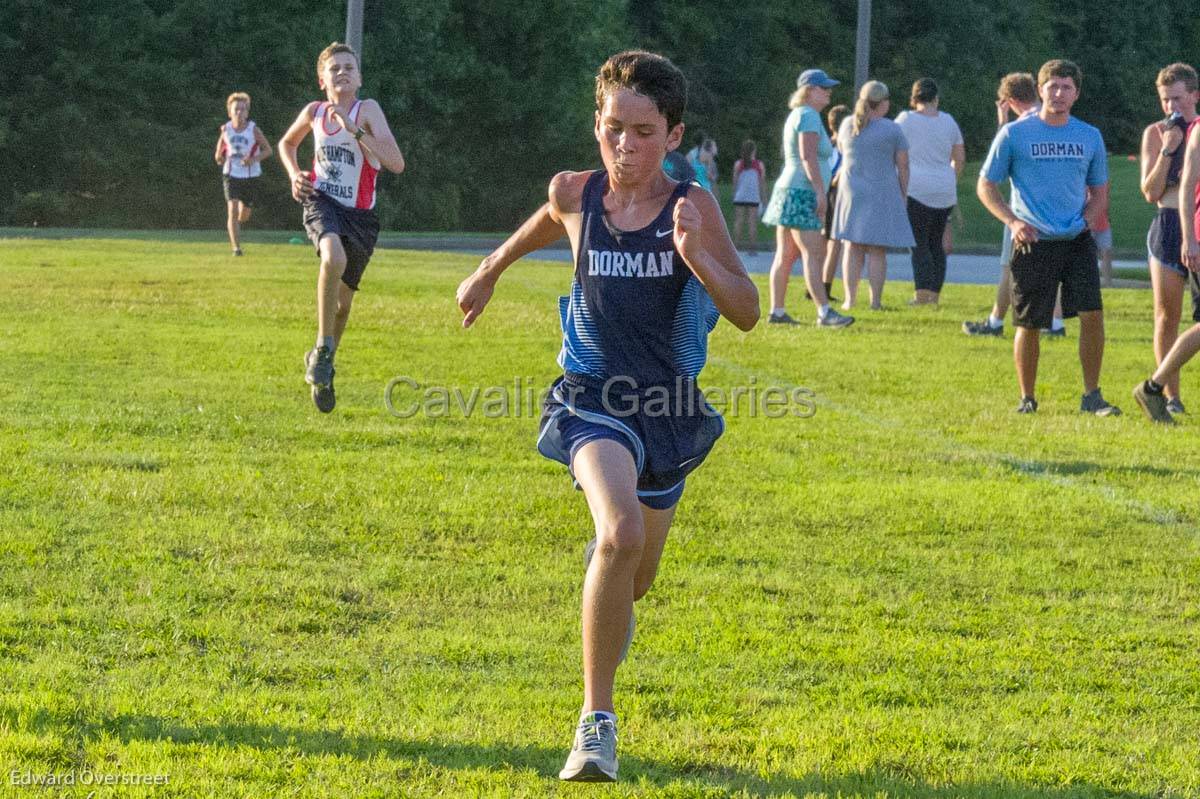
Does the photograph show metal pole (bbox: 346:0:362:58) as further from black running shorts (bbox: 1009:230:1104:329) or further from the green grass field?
black running shorts (bbox: 1009:230:1104:329)

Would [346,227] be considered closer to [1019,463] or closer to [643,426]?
[1019,463]

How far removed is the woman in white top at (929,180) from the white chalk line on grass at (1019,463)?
6.67m

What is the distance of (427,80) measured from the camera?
46844 mm

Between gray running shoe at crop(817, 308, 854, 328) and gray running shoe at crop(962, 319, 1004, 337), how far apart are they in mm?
1046

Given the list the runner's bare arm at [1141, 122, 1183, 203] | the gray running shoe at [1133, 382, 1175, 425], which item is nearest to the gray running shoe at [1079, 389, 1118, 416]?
the gray running shoe at [1133, 382, 1175, 425]

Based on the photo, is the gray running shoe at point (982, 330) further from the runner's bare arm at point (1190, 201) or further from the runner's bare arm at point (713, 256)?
the runner's bare arm at point (713, 256)

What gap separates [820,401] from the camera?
11.2 metres

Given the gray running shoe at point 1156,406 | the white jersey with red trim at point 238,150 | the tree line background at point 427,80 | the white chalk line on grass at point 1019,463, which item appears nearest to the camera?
the white chalk line on grass at point 1019,463

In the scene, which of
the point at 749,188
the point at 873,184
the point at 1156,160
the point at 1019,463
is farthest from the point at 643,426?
the point at 749,188

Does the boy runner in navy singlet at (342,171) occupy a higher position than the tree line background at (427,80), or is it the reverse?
the tree line background at (427,80)

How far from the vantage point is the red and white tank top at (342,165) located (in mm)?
10781

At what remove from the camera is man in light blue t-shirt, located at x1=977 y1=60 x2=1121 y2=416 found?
1062 centimetres

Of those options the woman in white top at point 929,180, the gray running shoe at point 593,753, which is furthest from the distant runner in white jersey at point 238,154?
the gray running shoe at point 593,753

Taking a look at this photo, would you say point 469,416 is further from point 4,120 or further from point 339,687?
point 4,120
